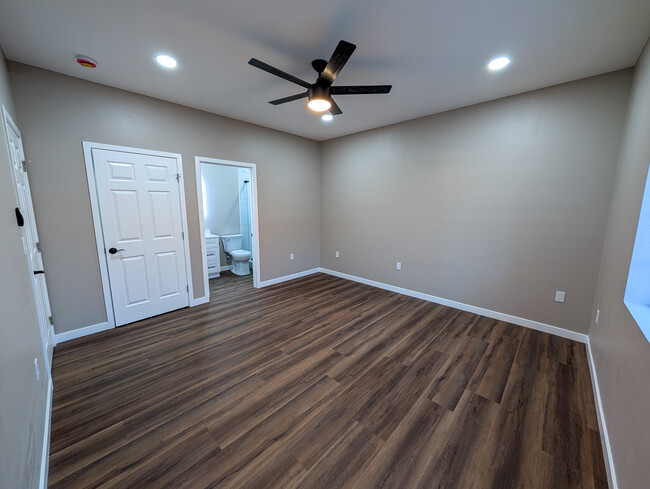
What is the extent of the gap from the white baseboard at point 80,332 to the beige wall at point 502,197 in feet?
A: 12.6

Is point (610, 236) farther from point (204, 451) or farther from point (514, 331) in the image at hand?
point (204, 451)

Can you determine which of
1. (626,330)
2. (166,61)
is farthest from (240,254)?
(626,330)

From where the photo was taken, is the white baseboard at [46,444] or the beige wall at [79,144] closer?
the white baseboard at [46,444]

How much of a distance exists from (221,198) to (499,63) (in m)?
5.07

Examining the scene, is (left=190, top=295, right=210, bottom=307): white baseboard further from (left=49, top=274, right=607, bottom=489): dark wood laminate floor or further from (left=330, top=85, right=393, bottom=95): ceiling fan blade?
(left=330, top=85, right=393, bottom=95): ceiling fan blade

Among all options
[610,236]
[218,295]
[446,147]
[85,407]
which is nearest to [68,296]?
[85,407]

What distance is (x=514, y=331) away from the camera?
115 inches

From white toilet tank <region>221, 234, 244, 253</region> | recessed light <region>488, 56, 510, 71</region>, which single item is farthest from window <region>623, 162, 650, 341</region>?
white toilet tank <region>221, 234, 244, 253</region>

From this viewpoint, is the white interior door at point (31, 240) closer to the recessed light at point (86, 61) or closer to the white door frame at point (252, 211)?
the recessed light at point (86, 61)

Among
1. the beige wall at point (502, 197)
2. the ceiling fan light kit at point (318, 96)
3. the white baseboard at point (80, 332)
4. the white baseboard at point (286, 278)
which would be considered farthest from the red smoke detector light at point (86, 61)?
the beige wall at point (502, 197)

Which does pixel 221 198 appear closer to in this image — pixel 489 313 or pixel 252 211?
pixel 252 211

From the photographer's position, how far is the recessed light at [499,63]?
7.10ft

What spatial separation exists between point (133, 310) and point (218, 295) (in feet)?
3.81

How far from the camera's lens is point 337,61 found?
1789 millimetres
